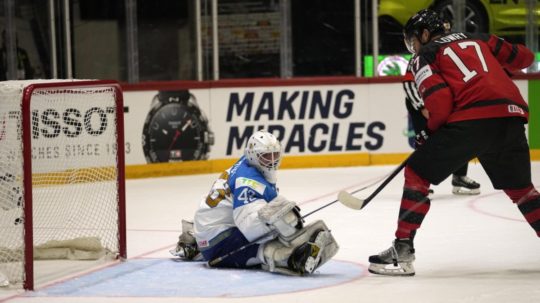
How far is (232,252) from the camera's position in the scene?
5.47 metres

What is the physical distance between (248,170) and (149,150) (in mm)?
5091

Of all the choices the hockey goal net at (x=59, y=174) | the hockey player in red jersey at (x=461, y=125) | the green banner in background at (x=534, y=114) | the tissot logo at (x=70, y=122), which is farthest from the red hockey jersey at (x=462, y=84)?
the green banner in background at (x=534, y=114)

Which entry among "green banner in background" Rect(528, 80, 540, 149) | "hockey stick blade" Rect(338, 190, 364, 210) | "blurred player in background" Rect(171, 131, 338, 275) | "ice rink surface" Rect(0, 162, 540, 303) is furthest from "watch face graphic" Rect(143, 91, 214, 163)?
"hockey stick blade" Rect(338, 190, 364, 210)

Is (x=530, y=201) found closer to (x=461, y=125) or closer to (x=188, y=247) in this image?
(x=461, y=125)

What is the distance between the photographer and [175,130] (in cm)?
1043

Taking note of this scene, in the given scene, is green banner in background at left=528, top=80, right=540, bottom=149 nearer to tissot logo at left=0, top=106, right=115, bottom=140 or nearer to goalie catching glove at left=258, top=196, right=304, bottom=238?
tissot logo at left=0, top=106, right=115, bottom=140

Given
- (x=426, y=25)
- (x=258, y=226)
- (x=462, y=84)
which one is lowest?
(x=258, y=226)

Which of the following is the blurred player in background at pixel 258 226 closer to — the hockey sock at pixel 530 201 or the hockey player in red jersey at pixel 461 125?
the hockey player in red jersey at pixel 461 125

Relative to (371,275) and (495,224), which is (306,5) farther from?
(371,275)

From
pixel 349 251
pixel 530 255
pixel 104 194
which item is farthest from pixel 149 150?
pixel 530 255

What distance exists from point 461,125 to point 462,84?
0.64ft

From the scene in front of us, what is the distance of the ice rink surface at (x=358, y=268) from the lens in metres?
4.85

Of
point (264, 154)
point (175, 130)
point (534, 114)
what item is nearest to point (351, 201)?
point (264, 154)

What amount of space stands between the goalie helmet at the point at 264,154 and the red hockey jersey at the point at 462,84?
78 cm
